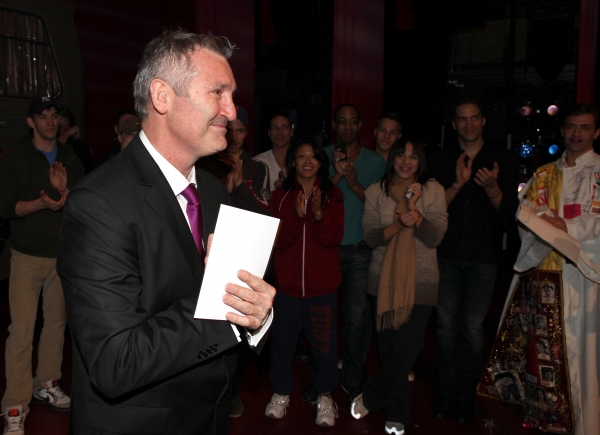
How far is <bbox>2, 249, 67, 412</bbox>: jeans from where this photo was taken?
3248 millimetres

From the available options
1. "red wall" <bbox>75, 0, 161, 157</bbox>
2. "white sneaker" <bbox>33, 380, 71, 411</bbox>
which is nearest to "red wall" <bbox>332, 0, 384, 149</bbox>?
"red wall" <bbox>75, 0, 161, 157</bbox>

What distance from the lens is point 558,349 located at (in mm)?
3209

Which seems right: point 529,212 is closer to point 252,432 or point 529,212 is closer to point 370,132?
point 252,432

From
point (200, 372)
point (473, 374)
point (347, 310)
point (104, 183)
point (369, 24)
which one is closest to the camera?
point (104, 183)

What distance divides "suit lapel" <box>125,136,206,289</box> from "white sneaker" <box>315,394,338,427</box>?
228cm

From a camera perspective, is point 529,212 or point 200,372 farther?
point 529,212

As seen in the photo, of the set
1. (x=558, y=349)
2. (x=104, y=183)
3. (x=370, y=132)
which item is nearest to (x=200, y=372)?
(x=104, y=183)

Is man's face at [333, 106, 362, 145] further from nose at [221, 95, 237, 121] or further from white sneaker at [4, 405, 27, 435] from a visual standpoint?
white sneaker at [4, 405, 27, 435]

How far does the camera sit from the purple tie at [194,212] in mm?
1462

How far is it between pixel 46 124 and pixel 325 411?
2.61m

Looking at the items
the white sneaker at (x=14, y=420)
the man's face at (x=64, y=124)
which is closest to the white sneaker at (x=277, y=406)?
the white sneaker at (x=14, y=420)

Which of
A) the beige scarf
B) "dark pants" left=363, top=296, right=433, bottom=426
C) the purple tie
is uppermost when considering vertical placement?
the purple tie

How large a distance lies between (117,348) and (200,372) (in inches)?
11.7

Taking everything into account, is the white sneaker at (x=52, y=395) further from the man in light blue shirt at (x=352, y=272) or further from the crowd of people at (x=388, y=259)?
the man in light blue shirt at (x=352, y=272)
